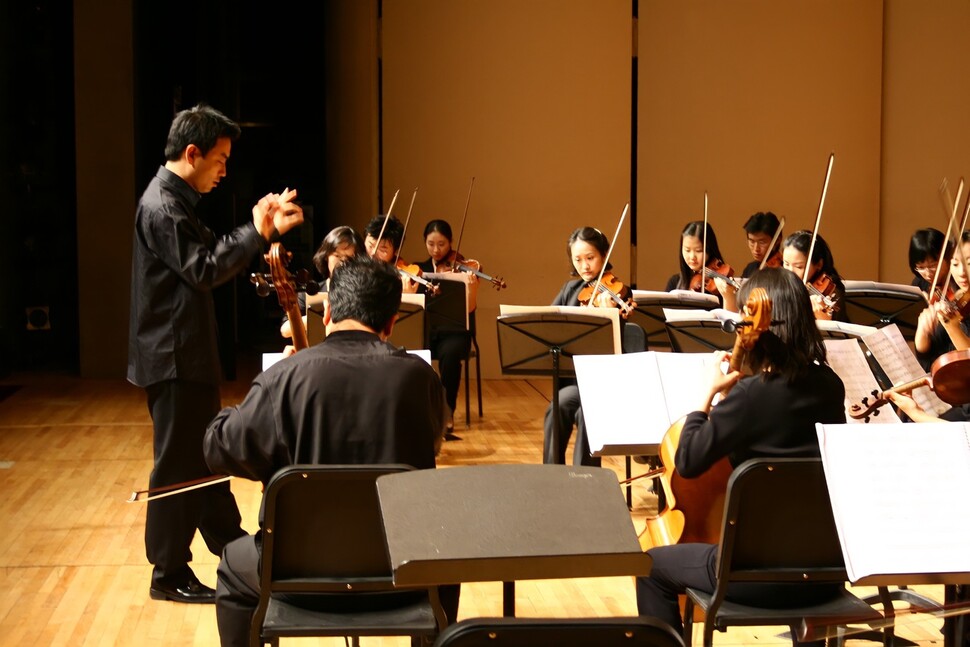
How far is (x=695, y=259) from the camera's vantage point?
5914mm

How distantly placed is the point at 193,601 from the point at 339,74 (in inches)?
240

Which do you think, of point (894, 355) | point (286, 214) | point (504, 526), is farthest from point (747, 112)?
point (504, 526)

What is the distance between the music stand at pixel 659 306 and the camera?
479cm

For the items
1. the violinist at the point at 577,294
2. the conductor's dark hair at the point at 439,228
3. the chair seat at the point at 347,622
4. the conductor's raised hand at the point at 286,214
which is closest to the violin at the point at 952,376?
the chair seat at the point at 347,622

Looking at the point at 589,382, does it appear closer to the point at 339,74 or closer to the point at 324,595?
the point at 324,595

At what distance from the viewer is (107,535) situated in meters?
4.09

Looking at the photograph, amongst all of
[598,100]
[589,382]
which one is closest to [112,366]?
[598,100]

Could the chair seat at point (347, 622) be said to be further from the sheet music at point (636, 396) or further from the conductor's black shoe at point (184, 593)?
the conductor's black shoe at point (184, 593)

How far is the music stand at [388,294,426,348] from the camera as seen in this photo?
493 cm

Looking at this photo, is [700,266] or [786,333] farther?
[700,266]

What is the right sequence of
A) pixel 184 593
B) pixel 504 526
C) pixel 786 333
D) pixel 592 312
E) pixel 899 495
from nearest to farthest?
pixel 504 526 < pixel 899 495 < pixel 786 333 < pixel 184 593 < pixel 592 312

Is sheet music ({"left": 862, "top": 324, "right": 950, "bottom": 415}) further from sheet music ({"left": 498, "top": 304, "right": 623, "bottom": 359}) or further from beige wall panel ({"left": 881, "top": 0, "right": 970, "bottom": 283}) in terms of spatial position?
beige wall panel ({"left": 881, "top": 0, "right": 970, "bottom": 283})

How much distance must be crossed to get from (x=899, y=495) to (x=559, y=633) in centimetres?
103

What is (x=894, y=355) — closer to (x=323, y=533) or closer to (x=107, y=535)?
(x=323, y=533)
